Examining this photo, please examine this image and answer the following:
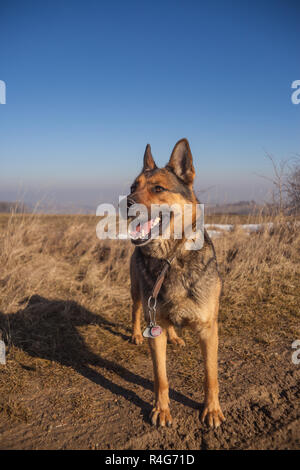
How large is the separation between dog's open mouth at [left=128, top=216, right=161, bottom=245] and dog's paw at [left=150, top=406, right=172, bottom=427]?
1.50m

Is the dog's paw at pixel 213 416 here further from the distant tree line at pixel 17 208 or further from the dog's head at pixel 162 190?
the distant tree line at pixel 17 208

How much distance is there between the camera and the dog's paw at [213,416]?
98.3 inches

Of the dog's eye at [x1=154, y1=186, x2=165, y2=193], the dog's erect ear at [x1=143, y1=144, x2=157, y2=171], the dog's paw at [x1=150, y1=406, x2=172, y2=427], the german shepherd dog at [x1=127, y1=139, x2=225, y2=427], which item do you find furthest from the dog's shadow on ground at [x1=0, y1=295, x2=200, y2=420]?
the dog's erect ear at [x1=143, y1=144, x2=157, y2=171]

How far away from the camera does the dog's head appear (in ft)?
9.27

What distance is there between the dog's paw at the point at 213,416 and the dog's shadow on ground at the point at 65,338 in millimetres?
200

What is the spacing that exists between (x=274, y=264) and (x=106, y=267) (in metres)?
3.78

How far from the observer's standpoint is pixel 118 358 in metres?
3.72

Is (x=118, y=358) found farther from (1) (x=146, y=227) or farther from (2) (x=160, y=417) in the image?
(1) (x=146, y=227)

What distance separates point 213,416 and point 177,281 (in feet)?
3.87
